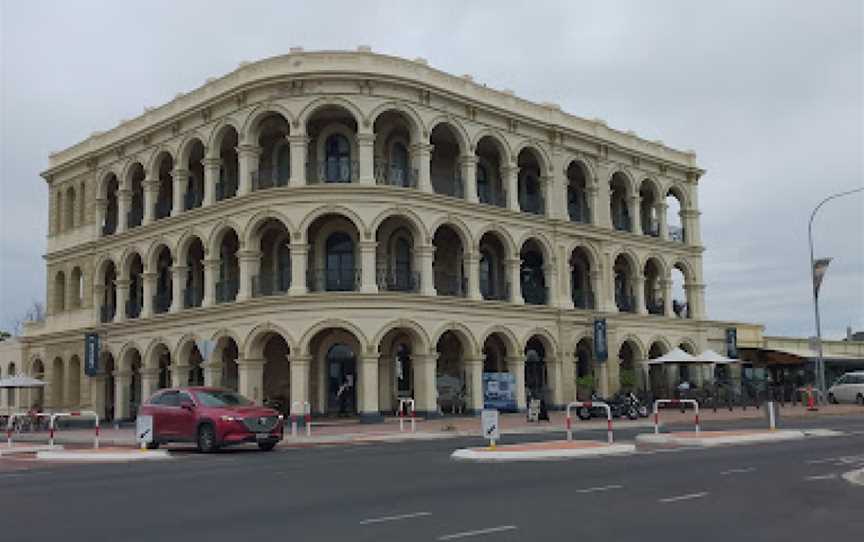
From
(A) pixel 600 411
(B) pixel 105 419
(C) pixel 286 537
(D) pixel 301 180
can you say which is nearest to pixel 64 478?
(C) pixel 286 537

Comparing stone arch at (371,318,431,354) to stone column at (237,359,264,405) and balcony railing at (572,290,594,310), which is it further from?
balcony railing at (572,290,594,310)

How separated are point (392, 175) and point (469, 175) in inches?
130

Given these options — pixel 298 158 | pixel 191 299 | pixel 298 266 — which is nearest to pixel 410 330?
pixel 298 266

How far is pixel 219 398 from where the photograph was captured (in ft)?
67.6

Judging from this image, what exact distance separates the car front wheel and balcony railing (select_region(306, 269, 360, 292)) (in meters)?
13.9

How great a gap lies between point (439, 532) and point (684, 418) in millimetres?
26208

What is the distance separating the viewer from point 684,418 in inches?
1273

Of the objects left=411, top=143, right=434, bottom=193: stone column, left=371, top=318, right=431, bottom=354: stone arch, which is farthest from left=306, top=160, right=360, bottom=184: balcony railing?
left=371, top=318, right=431, bottom=354: stone arch

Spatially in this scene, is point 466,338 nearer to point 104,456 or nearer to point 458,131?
point 458,131

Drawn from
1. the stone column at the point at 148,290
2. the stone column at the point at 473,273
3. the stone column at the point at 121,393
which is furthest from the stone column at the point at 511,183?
the stone column at the point at 121,393

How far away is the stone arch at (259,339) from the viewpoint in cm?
3222

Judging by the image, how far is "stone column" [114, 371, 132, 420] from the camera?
39859mm

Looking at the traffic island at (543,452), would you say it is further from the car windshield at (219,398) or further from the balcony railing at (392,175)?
the balcony railing at (392,175)

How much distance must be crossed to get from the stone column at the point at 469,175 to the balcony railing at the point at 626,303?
11786 mm
